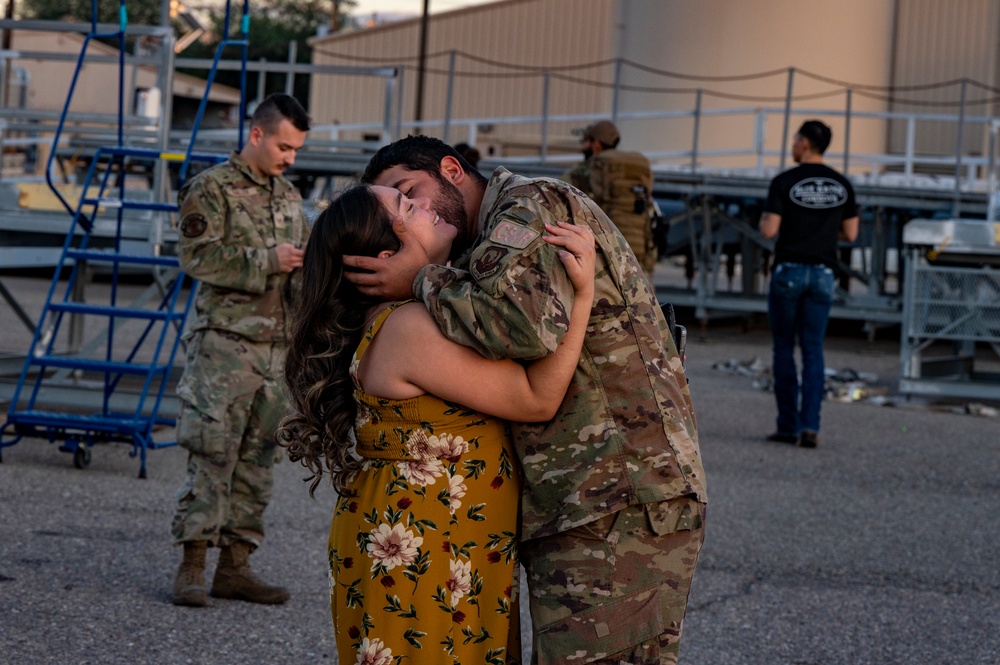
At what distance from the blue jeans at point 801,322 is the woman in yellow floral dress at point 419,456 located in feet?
20.7

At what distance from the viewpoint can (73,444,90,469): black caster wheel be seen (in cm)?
715

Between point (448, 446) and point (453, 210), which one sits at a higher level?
point (453, 210)

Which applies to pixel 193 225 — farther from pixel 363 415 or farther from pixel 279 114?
pixel 363 415

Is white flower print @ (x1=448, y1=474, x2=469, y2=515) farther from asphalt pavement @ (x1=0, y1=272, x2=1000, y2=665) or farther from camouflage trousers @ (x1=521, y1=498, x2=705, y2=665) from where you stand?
asphalt pavement @ (x1=0, y1=272, x2=1000, y2=665)

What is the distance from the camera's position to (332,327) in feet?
8.36

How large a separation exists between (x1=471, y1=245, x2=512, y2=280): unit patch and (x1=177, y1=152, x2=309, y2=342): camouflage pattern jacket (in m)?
2.66

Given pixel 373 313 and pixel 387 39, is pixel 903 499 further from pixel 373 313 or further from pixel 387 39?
pixel 387 39

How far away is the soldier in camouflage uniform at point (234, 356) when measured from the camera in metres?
4.73

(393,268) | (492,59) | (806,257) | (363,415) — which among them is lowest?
(363,415)

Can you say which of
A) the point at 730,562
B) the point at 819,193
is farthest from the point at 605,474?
the point at 819,193

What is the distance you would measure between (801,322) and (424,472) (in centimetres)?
659

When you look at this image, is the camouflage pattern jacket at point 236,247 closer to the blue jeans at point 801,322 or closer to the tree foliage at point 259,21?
the blue jeans at point 801,322

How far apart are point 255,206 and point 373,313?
105 inches

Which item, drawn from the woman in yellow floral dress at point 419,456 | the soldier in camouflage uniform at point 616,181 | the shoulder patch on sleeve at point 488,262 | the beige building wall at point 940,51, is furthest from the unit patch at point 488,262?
the beige building wall at point 940,51
